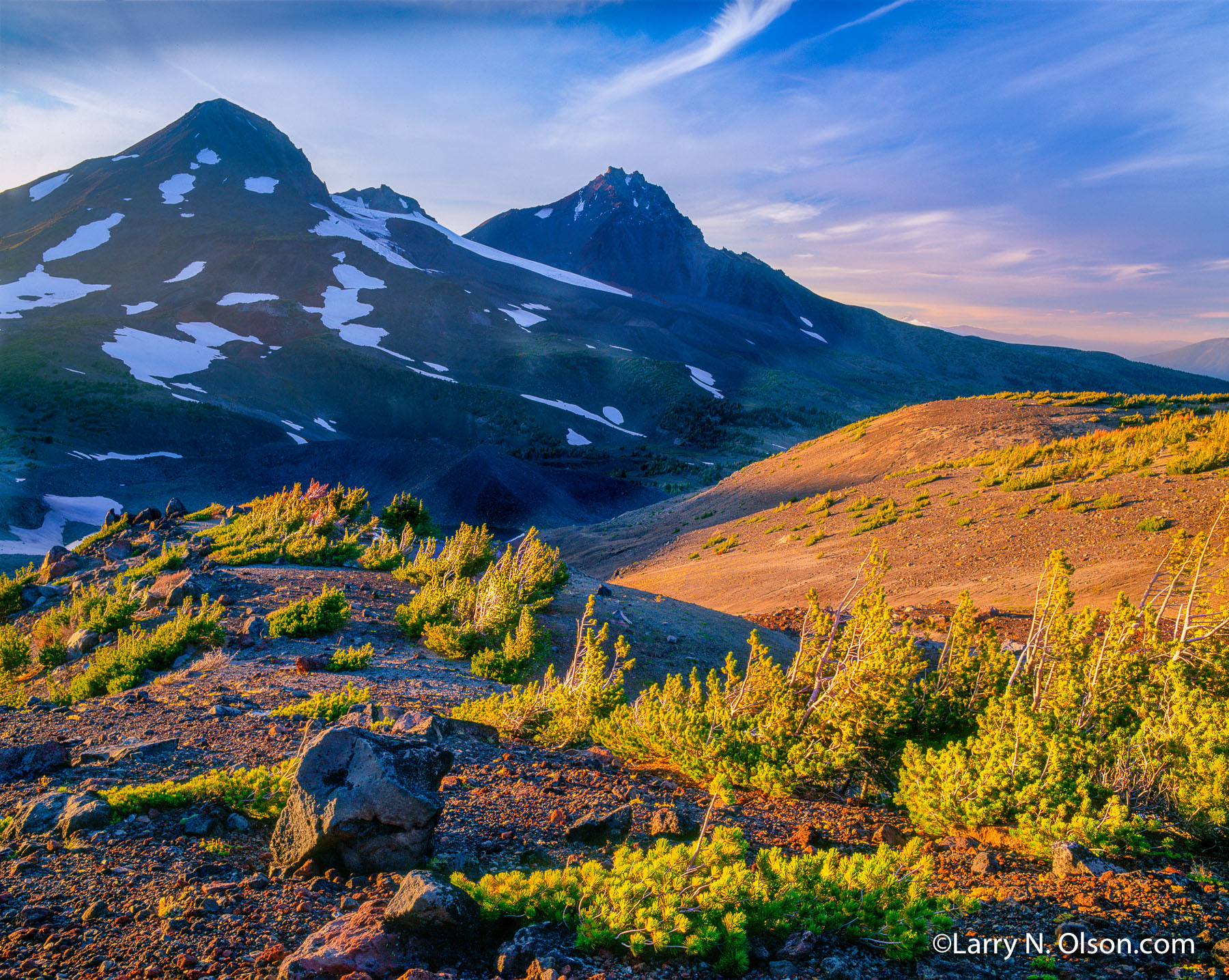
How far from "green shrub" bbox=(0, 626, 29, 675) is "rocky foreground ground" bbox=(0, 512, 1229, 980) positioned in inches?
125

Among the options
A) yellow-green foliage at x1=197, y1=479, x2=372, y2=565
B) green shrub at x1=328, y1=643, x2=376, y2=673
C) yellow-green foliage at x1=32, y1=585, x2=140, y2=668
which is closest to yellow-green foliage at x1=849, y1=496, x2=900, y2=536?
yellow-green foliage at x1=197, y1=479, x2=372, y2=565

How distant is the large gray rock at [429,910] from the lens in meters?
2.43

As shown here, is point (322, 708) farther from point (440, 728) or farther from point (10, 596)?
point (10, 596)

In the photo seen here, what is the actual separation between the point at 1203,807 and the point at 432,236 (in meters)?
110

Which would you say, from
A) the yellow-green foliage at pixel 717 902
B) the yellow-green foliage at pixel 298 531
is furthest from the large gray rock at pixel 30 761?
the yellow-green foliage at pixel 298 531

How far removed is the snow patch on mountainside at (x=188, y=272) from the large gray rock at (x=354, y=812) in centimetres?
8283

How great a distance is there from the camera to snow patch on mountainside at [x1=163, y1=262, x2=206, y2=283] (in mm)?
68500

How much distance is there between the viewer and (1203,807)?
3.26 m

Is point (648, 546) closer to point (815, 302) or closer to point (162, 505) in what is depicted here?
point (162, 505)

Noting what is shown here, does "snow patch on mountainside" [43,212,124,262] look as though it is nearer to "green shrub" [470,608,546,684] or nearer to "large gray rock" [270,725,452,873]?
"green shrub" [470,608,546,684]

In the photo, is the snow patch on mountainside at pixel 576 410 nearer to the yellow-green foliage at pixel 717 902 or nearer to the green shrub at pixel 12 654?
the green shrub at pixel 12 654

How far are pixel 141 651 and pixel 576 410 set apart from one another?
51643 mm

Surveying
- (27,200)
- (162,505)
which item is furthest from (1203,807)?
(27,200)

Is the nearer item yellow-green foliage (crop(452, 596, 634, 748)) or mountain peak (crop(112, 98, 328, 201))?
yellow-green foliage (crop(452, 596, 634, 748))
